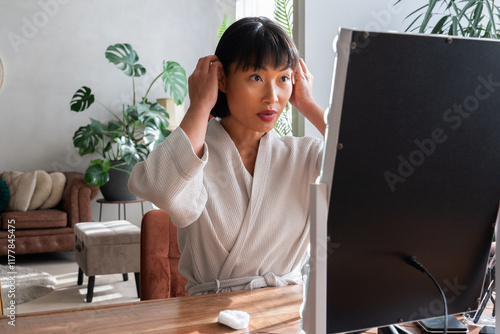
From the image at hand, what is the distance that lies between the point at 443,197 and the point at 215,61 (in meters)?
0.73

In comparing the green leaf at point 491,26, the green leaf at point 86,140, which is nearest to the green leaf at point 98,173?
the green leaf at point 86,140

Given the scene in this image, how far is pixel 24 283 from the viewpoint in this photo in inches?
180

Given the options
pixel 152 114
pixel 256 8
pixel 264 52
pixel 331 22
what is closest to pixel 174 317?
pixel 264 52

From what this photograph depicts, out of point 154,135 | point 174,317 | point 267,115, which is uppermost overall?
point 267,115

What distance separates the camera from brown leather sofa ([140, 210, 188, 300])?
1.48m

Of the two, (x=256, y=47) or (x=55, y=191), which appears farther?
(x=55, y=191)

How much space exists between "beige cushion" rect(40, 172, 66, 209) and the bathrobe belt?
4.99 metres

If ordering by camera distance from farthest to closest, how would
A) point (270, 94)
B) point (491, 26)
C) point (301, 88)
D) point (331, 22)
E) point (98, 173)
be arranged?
point (98, 173) < point (331, 22) < point (491, 26) < point (301, 88) < point (270, 94)

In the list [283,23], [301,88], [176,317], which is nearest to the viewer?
[176,317]

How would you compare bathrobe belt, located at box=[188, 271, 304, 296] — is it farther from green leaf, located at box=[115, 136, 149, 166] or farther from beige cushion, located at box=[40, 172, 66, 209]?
beige cushion, located at box=[40, 172, 66, 209]

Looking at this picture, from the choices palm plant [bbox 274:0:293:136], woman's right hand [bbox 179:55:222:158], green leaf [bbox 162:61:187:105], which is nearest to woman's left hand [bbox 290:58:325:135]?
woman's right hand [bbox 179:55:222:158]

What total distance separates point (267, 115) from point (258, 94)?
55mm

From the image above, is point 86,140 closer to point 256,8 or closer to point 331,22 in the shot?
point 256,8

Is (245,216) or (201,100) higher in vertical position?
(201,100)
